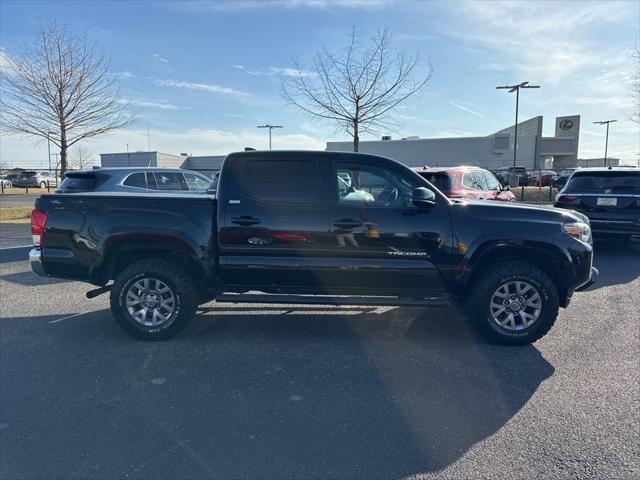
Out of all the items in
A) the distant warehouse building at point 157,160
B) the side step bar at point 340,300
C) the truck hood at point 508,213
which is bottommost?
the side step bar at point 340,300

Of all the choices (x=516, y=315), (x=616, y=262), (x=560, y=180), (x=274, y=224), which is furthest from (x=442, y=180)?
(x=560, y=180)

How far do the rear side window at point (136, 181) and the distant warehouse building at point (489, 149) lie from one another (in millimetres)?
43441

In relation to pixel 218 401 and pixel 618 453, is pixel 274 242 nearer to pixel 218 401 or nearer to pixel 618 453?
pixel 218 401

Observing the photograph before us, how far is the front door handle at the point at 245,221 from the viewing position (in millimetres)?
4441

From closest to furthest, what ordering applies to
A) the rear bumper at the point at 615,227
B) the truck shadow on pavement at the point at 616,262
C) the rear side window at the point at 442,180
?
the truck shadow on pavement at the point at 616,262
the rear bumper at the point at 615,227
the rear side window at the point at 442,180

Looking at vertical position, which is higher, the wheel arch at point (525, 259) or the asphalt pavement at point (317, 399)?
the wheel arch at point (525, 259)

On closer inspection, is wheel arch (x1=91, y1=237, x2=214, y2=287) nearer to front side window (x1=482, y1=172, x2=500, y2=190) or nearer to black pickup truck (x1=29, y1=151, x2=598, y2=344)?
black pickup truck (x1=29, y1=151, x2=598, y2=344)

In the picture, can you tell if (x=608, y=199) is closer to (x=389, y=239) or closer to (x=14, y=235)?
(x=389, y=239)

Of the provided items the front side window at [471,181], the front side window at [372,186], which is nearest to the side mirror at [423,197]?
the front side window at [372,186]

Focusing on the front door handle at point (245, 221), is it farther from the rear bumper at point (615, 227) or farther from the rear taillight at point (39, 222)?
the rear bumper at point (615, 227)

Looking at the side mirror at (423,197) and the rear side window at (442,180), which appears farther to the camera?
the rear side window at (442,180)

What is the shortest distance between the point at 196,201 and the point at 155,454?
8.14ft

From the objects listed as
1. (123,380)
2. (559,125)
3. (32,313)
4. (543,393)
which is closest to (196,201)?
(123,380)

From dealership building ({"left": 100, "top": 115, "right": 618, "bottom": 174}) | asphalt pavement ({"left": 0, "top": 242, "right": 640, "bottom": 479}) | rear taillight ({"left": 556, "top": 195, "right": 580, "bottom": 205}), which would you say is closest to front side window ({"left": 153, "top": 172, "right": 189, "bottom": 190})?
asphalt pavement ({"left": 0, "top": 242, "right": 640, "bottom": 479})
